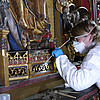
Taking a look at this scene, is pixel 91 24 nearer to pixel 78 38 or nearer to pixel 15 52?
pixel 78 38

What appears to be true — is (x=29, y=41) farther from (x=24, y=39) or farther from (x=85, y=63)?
(x=85, y=63)

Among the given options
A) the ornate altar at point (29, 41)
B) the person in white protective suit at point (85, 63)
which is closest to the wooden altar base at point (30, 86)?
the ornate altar at point (29, 41)

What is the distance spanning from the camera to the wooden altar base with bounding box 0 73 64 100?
1395 mm

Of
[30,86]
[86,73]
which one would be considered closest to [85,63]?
[86,73]

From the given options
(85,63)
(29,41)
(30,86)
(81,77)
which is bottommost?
(30,86)

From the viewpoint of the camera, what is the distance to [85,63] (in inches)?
57.1

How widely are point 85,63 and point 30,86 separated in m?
0.64

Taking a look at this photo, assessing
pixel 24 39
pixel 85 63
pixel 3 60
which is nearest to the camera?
pixel 3 60

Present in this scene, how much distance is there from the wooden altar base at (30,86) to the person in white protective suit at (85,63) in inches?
10.7

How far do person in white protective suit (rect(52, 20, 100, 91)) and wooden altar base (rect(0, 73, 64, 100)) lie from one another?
10.7 inches

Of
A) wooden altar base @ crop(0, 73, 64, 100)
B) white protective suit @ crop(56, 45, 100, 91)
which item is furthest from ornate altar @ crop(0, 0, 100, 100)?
white protective suit @ crop(56, 45, 100, 91)

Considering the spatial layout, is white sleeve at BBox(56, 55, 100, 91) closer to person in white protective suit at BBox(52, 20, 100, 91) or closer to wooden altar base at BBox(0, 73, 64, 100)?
person in white protective suit at BBox(52, 20, 100, 91)

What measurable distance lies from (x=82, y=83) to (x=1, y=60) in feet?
2.56

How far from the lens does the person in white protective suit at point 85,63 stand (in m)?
1.39
